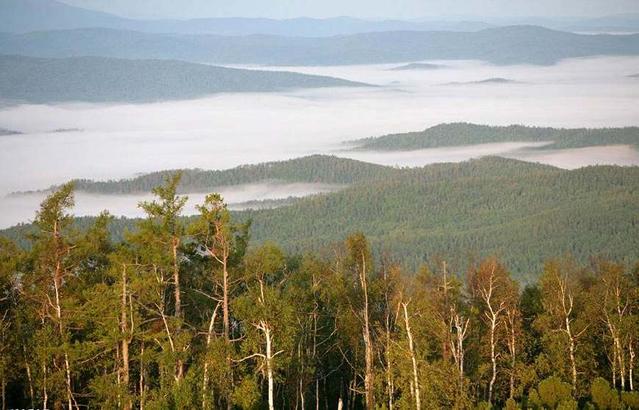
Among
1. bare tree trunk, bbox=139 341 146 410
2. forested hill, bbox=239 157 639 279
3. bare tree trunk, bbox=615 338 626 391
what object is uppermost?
bare tree trunk, bbox=139 341 146 410

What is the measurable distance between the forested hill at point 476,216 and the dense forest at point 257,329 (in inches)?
1616

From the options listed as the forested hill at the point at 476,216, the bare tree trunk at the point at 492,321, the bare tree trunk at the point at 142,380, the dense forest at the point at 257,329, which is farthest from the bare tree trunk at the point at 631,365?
the forested hill at the point at 476,216

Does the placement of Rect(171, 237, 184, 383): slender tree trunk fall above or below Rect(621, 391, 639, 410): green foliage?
above

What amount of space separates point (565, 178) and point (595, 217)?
67.2ft

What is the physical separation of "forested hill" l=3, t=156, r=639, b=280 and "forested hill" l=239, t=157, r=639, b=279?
94 mm

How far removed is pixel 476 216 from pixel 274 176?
4617cm

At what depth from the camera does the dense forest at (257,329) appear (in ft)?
86.5

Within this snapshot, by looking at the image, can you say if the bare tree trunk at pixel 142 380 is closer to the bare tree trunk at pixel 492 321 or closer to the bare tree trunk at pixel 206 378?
the bare tree trunk at pixel 206 378

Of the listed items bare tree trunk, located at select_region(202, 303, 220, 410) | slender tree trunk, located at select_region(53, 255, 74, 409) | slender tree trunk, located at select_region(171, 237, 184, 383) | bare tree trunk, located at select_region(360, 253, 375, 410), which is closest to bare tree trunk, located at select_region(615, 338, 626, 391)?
bare tree trunk, located at select_region(360, 253, 375, 410)

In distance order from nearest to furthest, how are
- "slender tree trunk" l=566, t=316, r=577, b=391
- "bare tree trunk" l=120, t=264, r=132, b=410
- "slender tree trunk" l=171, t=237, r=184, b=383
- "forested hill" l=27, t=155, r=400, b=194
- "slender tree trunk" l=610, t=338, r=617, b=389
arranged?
"bare tree trunk" l=120, t=264, r=132, b=410
"slender tree trunk" l=171, t=237, r=184, b=383
"slender tree trunk" l=566, t=316, r=577, b=391
"slender tree trunk" l=610, t=338, r=617, b=389
"forested hill" l=27, t=155, r=400, b=194

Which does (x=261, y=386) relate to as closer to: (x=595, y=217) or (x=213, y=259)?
(x=213, y=259)

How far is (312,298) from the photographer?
101ft

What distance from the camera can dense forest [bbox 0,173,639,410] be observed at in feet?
86.5

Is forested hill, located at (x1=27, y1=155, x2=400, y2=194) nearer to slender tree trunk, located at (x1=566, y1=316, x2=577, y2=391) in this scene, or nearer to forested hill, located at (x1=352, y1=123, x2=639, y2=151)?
forested hill, located at (x1=352, y1=123, x2=639, y2=151)
